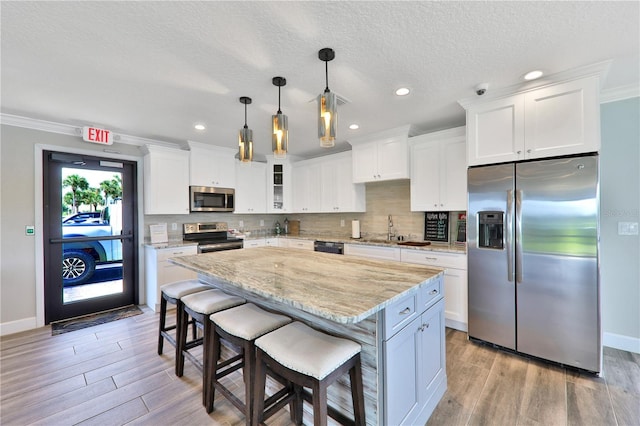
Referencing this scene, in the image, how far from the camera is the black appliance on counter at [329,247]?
4035mm

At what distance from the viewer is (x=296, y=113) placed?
9.78 ft

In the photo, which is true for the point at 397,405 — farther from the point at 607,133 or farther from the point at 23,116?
the point at 23,116

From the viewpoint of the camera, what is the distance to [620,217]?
8.29 ft

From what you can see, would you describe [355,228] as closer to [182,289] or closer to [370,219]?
[370,219]

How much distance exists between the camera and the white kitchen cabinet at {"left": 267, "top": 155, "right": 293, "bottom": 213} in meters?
5.15

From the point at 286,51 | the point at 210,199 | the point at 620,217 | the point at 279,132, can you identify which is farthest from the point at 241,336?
the point at 620,217

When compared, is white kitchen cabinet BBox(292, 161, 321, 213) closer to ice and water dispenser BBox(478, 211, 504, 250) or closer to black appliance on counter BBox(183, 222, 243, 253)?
black appliance on counter BBox(183, 222, 243, 253)

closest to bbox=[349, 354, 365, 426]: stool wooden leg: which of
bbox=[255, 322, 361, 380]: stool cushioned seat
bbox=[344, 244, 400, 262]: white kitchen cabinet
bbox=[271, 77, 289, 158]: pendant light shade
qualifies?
bbox=[255, 322, 361, 380]: stool cushioned seat

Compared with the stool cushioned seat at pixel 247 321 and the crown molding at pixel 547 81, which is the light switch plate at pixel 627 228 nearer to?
the crown molding at pixel 547 81

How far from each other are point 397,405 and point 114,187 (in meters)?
4.29

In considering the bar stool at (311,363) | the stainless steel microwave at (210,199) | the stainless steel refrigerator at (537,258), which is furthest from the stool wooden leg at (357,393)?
the stainless steel microwave at (210,199)

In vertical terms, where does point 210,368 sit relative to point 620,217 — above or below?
below

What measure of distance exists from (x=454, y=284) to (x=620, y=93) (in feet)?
7.67

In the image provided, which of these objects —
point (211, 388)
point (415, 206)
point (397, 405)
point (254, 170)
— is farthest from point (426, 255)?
point (254, 170)
